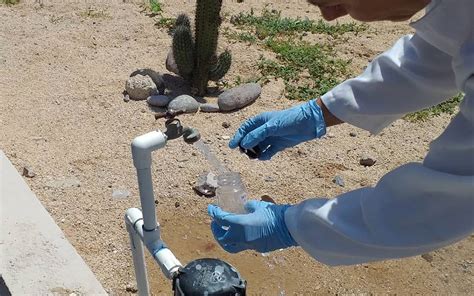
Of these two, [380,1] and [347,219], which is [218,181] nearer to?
[347,219]

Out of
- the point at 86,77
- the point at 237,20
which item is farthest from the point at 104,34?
the point at 237,20

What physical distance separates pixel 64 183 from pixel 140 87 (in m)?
0.91

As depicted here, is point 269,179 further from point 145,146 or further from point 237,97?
point 145,146

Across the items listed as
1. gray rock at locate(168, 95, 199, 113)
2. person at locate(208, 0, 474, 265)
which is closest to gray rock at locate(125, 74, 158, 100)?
gray rock at locate(168, 95, 199, 113)

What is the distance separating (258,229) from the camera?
1.78 meters

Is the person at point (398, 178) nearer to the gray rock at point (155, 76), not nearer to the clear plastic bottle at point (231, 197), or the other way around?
the clear plastic bottle at point (231, 197)

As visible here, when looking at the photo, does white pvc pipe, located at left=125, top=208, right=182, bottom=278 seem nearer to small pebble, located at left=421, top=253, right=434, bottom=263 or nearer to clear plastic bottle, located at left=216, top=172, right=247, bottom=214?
clear plastic bottle, located at left=216, top=172, right=247, bottom=214

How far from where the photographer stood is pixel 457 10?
137cm

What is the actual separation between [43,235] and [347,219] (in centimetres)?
137

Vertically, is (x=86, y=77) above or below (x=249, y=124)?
below

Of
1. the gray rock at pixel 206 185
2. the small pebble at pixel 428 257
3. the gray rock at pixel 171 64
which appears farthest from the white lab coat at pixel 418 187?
the gray rock at pixel 171 64

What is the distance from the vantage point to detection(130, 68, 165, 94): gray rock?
12.9ft

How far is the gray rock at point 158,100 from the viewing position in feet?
12.4

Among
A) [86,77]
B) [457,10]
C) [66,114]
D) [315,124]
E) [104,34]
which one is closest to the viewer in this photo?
[457,10]
